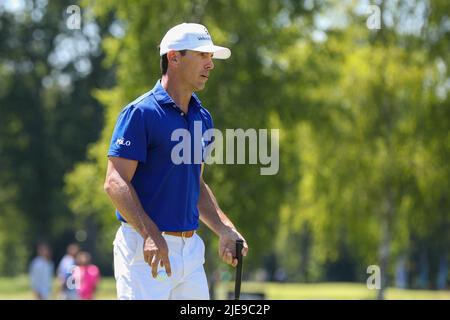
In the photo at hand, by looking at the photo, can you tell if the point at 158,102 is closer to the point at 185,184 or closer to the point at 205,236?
the point at 185,184

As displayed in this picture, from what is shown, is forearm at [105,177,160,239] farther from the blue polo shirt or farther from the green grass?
the green grass

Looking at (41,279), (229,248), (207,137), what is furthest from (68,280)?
(229,248)

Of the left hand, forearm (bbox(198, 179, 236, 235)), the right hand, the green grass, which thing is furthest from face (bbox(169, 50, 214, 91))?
the green grass

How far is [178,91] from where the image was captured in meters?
6.34

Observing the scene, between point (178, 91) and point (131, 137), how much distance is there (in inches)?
21.4

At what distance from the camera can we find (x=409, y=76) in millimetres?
31109

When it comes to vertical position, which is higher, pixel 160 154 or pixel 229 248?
pixel 160 154

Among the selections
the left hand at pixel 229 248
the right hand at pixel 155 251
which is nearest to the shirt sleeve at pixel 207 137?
the left hand at pixel 229 248

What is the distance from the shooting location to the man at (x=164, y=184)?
5.91 meters

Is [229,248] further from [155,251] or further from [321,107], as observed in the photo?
[321,107]

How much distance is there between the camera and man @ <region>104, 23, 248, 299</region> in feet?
19.4

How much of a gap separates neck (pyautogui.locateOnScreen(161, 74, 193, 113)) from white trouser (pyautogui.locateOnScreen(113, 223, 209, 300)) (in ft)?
2.60
